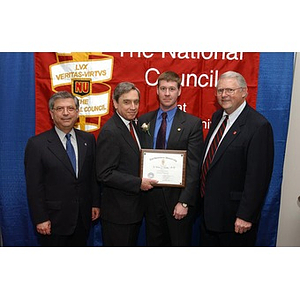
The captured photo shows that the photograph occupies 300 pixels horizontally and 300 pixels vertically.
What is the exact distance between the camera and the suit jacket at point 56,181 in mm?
2383

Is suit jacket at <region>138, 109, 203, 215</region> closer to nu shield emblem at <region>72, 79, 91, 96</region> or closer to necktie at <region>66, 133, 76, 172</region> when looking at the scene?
necktie at <region>66, 133, 76, 172</region>

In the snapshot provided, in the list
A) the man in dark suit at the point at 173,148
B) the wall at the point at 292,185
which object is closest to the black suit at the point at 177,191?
the man in dark suit at the point at 173,148

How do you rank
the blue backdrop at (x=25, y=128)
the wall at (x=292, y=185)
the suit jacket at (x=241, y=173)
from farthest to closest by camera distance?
the wall at (x=292, y=185), the blue backdrop at (x=25, y=128), the suit jacket at (x=241, y=173)

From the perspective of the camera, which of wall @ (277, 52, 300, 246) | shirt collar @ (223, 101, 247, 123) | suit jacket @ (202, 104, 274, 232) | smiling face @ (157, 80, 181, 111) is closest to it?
suit jacket @ (202, 104, 274, 232)

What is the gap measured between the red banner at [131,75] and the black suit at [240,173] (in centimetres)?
67

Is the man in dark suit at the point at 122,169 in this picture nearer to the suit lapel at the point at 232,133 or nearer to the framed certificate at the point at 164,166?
the framed certificate at the point at 164,166

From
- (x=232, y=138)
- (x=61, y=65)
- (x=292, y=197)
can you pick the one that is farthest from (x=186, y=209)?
(x=61, y=65)

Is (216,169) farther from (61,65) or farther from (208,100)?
(61,65)

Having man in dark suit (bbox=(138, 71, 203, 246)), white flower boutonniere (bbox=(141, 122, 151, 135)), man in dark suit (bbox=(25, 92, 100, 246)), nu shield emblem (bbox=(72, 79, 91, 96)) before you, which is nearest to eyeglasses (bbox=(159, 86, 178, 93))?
man in dark suit (bbox=(138, 71, 203, 246))

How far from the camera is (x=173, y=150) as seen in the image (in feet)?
8.02

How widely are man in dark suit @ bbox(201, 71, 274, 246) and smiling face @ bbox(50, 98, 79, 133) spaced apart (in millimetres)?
1055

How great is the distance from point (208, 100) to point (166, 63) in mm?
505

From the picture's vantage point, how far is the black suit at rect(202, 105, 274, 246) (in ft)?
7.53

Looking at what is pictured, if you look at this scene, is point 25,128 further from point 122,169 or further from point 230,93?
point 230,93
